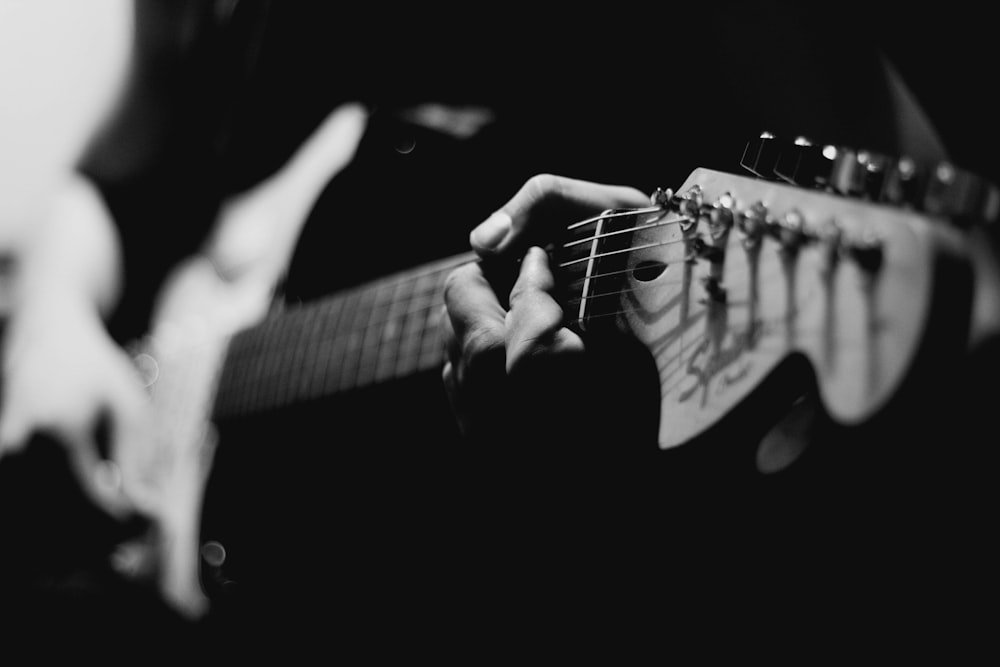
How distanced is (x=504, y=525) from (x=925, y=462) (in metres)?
0.38

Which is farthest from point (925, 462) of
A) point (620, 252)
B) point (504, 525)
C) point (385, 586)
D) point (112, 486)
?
point (112, 486)

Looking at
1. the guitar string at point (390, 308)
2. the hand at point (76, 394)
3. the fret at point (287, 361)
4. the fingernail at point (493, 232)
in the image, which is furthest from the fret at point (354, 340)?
the hand at point (76, 394)

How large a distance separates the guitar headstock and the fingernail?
9 centimetres

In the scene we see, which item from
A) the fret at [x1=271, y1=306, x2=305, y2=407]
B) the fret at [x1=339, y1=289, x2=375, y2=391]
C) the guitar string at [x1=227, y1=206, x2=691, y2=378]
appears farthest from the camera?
the fret at [x1=271, y1=306, x2=305, y2=407]

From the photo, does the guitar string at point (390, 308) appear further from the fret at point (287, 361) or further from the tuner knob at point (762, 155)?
the tuner knob at point (762, 155)

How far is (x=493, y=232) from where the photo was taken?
0.62 metres

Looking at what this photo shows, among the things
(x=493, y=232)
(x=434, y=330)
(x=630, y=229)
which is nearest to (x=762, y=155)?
(x=630, y=229)

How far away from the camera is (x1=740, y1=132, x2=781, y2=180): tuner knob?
416 millimetres

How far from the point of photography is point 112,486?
3.99 feet

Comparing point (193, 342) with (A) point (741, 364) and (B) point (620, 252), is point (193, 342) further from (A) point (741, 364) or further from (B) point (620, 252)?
(A) point (741, 364)

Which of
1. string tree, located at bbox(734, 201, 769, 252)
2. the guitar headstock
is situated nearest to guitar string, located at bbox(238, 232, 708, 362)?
the guitar headstock

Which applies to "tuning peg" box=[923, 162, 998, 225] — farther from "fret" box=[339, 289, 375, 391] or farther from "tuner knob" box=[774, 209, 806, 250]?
"fret" box=[339, 289, 375, 391]

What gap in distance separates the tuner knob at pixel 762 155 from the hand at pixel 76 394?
1.12m

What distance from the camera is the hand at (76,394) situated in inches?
47.0
